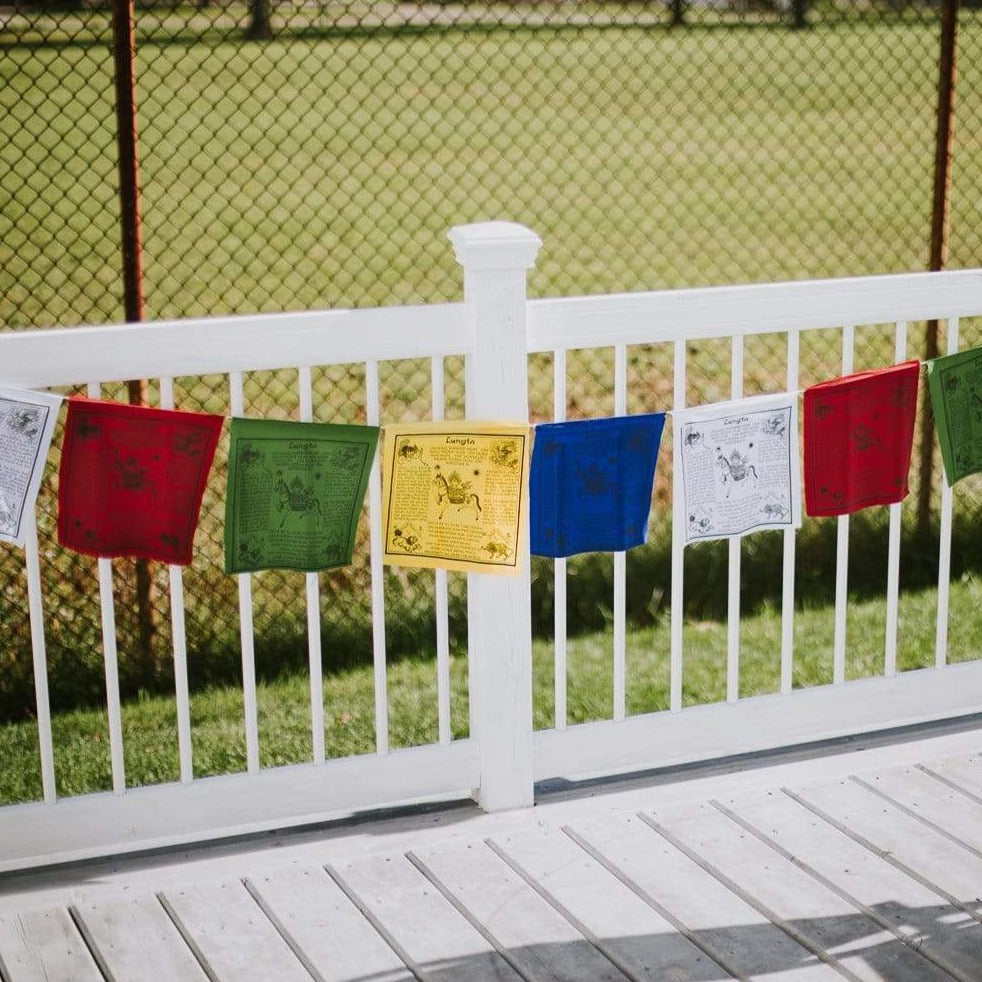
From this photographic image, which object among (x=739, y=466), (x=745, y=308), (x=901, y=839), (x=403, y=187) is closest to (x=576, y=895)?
(x=901, y=839)

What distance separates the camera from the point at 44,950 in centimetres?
275

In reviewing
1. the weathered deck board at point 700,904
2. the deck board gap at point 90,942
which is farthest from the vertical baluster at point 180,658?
the weathered deck board at point 700,904

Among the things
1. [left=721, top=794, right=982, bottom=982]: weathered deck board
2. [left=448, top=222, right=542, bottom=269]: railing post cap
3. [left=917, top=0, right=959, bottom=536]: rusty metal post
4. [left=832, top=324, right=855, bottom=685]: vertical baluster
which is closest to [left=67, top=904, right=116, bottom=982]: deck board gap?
[left=721, top=794, right=982, bottom=982]: weathered deck board

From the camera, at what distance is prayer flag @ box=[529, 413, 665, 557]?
9.92ft

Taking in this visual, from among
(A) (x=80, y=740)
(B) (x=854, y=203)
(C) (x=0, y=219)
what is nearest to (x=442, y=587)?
(A) (x=80, y=740)

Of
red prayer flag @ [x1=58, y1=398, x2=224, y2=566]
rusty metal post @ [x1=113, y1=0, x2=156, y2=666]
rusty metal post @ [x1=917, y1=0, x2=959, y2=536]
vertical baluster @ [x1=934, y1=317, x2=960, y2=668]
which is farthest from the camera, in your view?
rusty metal post @ [x1=917, y1=0, x2=959, y2=536]

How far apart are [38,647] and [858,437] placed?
1823 millimetres

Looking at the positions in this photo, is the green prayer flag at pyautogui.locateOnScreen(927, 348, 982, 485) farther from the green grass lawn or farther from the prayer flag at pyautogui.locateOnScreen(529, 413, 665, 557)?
the green grass lawn

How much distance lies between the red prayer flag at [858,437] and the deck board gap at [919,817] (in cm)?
65

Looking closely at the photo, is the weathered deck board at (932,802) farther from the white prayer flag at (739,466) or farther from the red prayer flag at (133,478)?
the red prayer flag at (133,478)

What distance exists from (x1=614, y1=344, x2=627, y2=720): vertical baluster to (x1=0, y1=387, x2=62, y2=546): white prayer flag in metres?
1.16

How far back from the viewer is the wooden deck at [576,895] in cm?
269

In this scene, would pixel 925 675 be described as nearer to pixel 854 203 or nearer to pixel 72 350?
pixel 72 350

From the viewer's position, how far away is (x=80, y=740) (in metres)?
4.19
